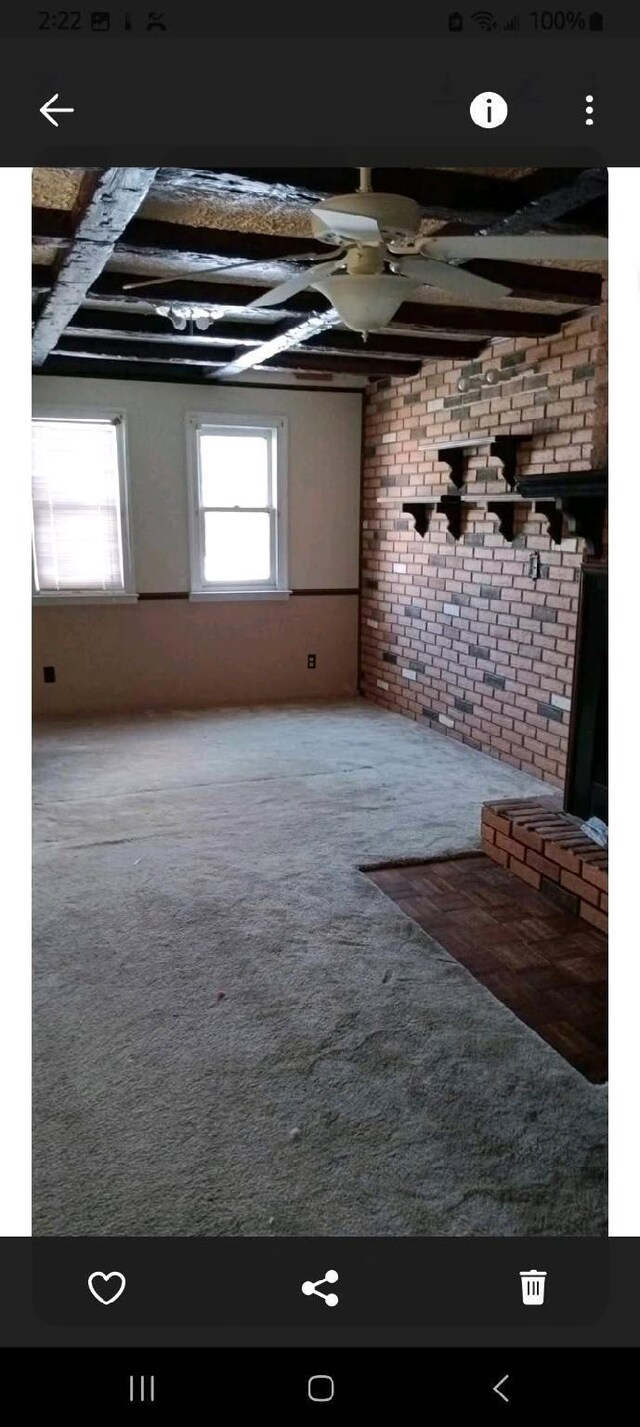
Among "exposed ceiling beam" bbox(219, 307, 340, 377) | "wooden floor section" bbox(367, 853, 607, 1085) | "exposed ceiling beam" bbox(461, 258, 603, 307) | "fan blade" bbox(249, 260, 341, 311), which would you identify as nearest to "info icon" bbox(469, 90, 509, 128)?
"fan blade" bbox(249, 260, 341, 311)

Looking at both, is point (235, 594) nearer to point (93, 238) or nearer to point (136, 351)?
point (136, 351)

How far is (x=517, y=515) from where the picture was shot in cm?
363

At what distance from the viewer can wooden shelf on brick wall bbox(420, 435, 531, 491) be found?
11.6 feet

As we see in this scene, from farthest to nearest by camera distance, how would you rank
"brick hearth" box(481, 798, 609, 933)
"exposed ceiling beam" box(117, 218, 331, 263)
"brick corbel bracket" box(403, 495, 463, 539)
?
"brick corbel bracket" box(403, 495, 463, 539) < "exposed ceiling beam" box(117, 218, 331, 263) < "brick hearth" box(481, 798, 609, 933)

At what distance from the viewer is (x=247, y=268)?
8.68 feet

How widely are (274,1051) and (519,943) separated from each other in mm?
790

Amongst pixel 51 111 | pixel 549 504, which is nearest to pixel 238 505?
pixel 549 504

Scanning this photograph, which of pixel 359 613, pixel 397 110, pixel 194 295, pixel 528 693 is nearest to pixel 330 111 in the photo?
pixel 397 110

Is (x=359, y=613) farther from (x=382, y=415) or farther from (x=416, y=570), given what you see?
(x=382, y=415)

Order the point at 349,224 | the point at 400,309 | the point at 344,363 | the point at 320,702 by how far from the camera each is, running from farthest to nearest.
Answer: the point at 320,702 < the point at 344,363 < the point at 400,309 < the point at 349,224

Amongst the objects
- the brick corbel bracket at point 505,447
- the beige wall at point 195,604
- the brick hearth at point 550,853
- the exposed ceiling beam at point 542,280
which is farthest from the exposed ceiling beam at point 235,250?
the beige wall at point 195,604

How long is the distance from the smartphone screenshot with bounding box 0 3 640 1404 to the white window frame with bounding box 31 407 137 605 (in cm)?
4

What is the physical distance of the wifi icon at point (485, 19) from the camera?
1.51 ft
